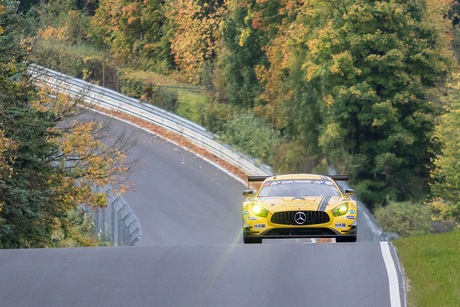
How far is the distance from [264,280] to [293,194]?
3562 mm

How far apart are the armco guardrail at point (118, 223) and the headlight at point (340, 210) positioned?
1115 centimetres

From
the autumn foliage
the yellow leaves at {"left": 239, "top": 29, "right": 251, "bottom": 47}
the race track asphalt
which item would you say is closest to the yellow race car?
the race track asphalt

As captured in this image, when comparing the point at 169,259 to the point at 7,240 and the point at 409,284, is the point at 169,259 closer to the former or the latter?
the point at 409,284

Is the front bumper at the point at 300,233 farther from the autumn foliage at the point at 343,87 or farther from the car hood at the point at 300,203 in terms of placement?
the autumn foliage at the point at 343,87

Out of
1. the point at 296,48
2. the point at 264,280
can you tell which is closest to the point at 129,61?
the point at 296,48

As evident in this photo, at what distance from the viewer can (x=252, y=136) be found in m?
35.4

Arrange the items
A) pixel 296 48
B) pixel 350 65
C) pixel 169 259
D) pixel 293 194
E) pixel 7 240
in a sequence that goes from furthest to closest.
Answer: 1. pixel 296 48
2. pixel 350 65
3. pixel 7 240
4. pixel 293 194
5. pixel 169 259

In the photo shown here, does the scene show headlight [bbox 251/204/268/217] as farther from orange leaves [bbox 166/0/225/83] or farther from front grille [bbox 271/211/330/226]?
orange leaves [bbox 166/0/225/83]

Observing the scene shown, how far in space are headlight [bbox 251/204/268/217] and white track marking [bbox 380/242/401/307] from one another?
7.55ft

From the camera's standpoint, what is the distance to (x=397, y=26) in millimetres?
29812

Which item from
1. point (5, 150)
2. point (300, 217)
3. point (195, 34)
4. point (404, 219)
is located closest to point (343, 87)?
point (404, 219)

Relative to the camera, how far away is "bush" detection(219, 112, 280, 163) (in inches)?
1357

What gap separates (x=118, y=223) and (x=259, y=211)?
12593mm

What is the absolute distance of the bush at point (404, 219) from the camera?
26.2 meters
